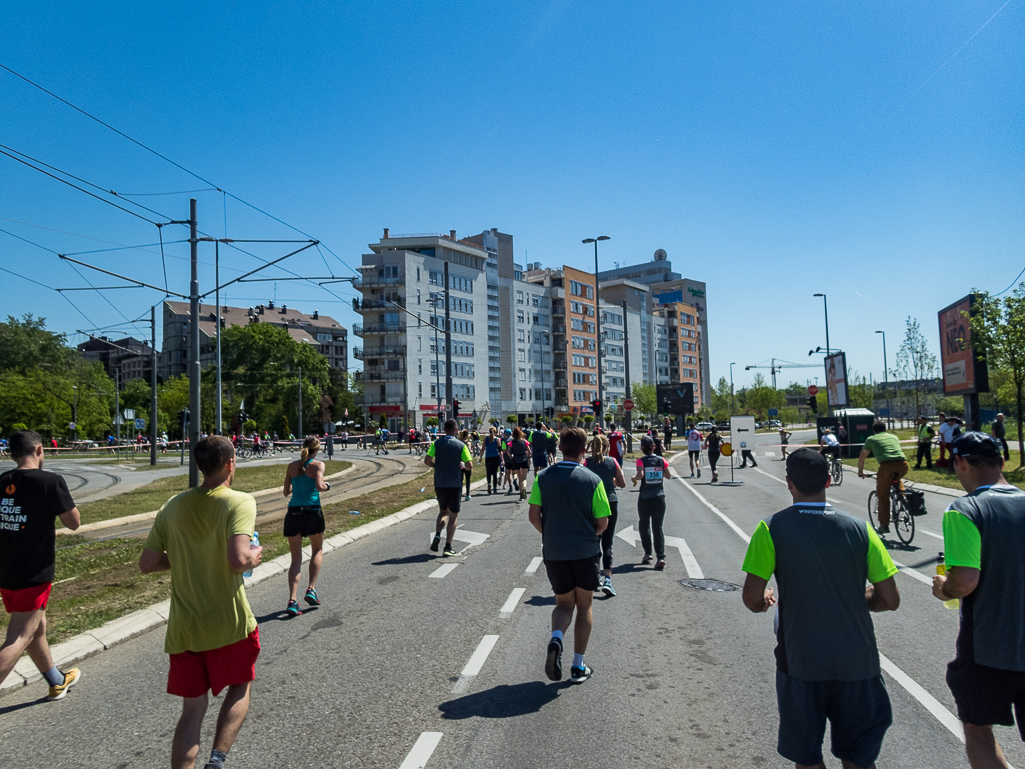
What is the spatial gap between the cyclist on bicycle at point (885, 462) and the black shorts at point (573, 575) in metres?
7.56

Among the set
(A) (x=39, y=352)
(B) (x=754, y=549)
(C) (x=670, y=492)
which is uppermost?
(A) (x=39, y=352)

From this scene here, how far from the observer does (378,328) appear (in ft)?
288

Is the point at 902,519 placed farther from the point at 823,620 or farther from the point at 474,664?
the point at 823,620

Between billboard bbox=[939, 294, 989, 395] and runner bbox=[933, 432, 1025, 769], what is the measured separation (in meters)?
27.2

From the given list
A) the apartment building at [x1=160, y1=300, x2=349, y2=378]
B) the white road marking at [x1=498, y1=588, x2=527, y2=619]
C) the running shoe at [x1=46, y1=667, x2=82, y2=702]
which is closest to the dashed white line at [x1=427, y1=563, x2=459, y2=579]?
the white road marking at [x1=498, y1=588, x2=527, y2=619]

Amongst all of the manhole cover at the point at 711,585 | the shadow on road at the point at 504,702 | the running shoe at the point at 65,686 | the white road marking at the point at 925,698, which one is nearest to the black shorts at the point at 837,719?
the white road marking at the point at 925,698

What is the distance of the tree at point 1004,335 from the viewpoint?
24.1 m

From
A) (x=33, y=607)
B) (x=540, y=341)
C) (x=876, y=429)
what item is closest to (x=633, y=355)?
(x=540, y=341)

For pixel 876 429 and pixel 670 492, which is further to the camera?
pixel 670 492

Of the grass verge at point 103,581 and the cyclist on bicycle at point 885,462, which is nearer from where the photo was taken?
the grass verge at point 103,581

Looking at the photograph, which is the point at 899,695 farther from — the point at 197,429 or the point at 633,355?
the point at 633,355

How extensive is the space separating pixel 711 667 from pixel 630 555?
560 centimetres

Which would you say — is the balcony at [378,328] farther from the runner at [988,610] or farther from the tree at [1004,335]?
the runner at [988,610]

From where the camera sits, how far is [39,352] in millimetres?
80625
